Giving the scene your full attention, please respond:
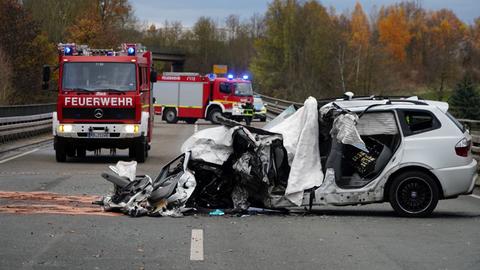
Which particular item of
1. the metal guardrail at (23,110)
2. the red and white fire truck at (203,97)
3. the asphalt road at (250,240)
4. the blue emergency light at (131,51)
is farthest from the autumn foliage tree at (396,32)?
the asphalt road at (250,240)

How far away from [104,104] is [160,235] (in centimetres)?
1035

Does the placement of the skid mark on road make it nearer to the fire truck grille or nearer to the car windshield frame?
the fire truck grille

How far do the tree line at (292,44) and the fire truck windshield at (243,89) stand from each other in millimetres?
12246

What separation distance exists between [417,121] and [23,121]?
21.5m

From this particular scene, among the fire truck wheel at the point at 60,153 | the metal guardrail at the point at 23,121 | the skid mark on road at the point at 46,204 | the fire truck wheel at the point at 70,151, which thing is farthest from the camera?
the metal guardrail at the point at 23,121

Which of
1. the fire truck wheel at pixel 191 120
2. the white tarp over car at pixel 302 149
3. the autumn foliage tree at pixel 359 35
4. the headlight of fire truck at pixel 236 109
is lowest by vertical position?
the fire truck wheel at pixel 191 120

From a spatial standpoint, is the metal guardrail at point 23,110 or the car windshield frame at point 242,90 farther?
the car windshield frame at point 242,90

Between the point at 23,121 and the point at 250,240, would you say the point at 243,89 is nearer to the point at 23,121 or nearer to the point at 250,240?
the point at 23,121

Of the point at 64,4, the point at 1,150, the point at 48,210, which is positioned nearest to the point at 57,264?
the point at 48,210

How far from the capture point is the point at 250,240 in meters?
8.17

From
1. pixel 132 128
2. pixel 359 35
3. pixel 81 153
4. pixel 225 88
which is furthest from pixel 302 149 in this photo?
pixel 359 35

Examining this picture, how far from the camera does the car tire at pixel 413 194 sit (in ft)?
32.4

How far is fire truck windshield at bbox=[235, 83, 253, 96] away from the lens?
44.8m

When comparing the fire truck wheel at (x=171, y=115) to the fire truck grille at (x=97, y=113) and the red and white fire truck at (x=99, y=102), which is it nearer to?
the red and white fire truck at (x=99, y=102)
